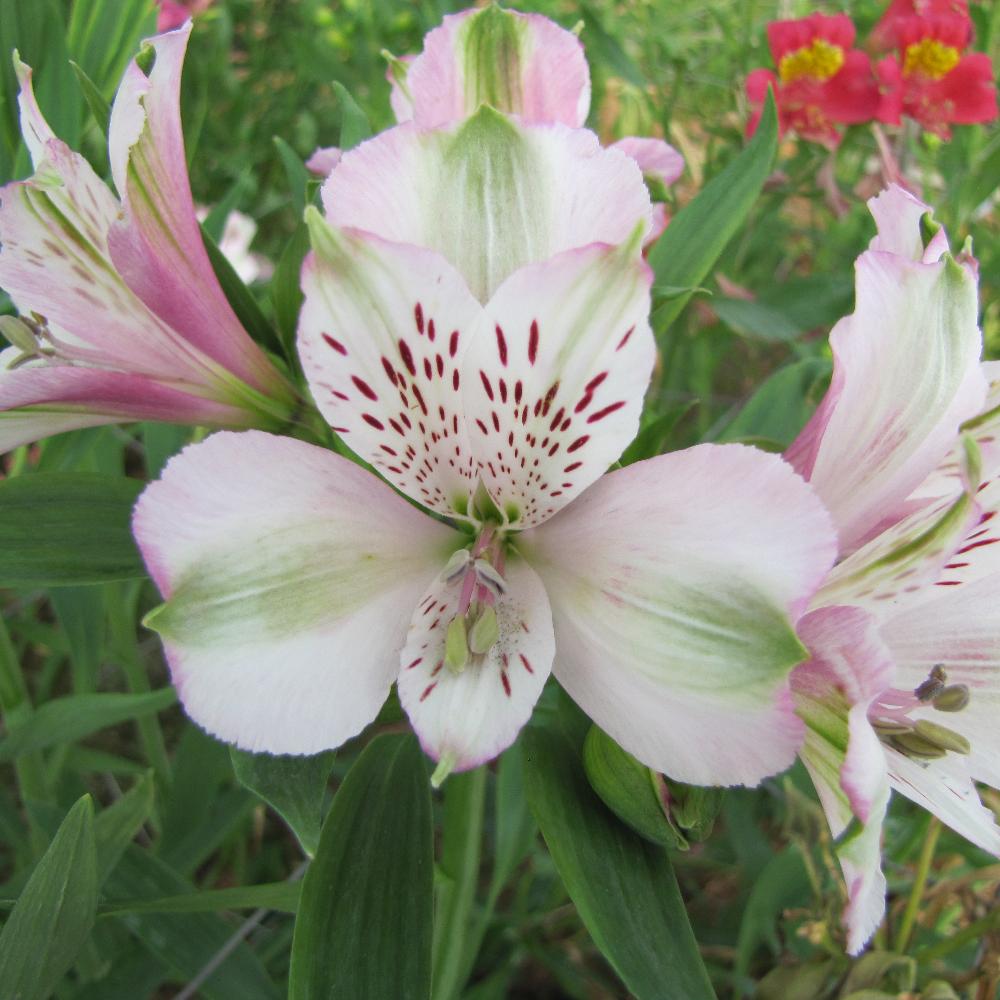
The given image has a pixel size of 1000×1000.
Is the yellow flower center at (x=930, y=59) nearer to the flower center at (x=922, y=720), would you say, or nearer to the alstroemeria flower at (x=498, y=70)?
the alstroemeria flower at (x=498, y=70)

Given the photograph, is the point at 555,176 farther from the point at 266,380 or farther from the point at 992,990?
the point at 992,990

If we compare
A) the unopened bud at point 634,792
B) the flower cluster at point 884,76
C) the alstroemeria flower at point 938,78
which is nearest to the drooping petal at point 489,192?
the unopened bud at point 634,792

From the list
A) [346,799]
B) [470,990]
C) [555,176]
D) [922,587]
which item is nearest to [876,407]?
[922,587]

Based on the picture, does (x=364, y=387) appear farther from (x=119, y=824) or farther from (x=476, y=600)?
(x=119, y=824)

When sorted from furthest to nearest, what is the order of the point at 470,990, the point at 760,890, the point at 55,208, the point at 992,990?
the point at 470,990 < the point at 760,890 < the point at 992,990 < the point at 55,208

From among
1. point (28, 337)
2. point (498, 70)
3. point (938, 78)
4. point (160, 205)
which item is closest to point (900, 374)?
point (498, 70)
